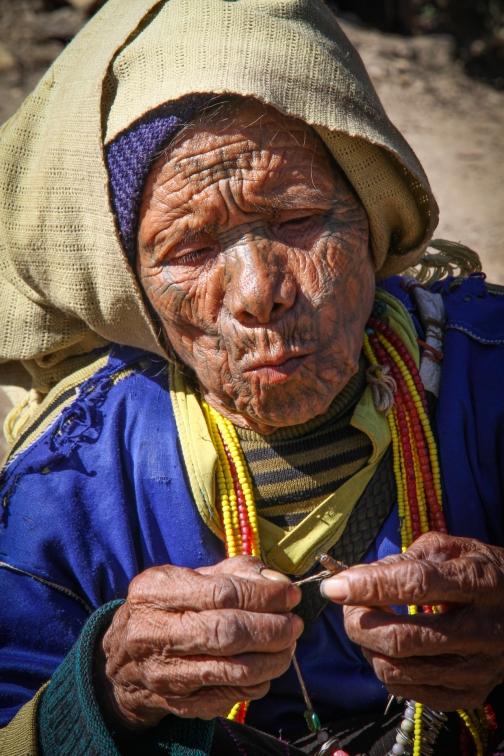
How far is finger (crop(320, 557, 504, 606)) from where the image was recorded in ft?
4.98

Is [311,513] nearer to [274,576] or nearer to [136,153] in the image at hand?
[274,576]

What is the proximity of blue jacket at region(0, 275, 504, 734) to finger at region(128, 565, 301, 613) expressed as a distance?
0.41 meters

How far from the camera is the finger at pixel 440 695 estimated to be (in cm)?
168

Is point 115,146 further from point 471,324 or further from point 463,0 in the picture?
point 463,0

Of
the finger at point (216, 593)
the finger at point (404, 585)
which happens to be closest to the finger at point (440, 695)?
the finger at point (404, 585)

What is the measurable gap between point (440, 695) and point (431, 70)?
656 centimetres

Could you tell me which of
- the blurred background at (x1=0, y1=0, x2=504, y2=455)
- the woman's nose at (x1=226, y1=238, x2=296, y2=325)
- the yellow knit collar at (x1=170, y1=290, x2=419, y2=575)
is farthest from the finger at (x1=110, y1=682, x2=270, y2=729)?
the blurred background at (x1=0, y1=0, x2=504, y2=455)

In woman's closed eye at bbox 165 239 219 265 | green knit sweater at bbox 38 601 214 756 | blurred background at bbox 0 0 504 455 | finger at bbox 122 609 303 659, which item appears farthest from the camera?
blurred background at bbox 0 0 504 455

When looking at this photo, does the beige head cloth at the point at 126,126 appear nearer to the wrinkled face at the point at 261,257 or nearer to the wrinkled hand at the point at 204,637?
the wrinkled face at the point at 261,257

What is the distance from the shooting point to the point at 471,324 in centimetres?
221

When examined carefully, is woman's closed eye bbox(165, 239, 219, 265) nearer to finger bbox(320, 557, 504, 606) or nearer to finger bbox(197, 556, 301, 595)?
finger bbox(197, 556, 301, 595)

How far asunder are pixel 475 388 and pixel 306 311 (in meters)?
0.63

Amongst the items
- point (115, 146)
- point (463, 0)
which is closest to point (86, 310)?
point (115, 146)

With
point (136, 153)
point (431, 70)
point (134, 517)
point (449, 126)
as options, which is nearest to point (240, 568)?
point (134, 517)
